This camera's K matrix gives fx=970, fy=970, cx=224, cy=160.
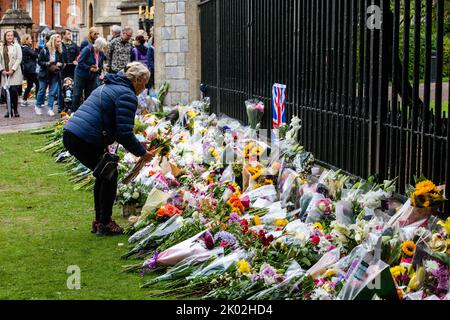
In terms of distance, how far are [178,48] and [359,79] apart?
11628 millimetres

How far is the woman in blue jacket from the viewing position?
877 centimetres

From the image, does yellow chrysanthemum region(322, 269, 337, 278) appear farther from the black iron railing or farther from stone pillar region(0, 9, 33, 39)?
stone pillar region(0, 9, 33, 39)

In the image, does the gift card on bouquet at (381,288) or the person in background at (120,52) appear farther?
the person in background at (120,52)

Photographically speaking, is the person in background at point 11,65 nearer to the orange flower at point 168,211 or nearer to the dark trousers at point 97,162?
the dark trousers at point 97,162

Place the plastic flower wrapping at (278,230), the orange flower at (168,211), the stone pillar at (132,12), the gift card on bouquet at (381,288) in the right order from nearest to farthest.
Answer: the gift card on bouquet at (381,288) → the plastic flower wrapping at (278,230) → the orange flower at (168,211) → the stone pillar at (132,12)

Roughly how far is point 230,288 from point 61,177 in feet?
22.7

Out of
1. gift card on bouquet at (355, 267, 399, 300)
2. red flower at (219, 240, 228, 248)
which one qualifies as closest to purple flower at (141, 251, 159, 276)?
red flower at (219, 240, 228, 248)

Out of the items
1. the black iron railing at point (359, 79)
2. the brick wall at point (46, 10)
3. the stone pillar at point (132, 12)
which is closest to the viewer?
the black iron railing at point (359, 79)

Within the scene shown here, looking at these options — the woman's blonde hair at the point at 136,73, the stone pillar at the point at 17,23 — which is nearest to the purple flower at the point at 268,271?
the woman's blonde hair at the point at 136,73

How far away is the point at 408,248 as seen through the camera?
19.7ft

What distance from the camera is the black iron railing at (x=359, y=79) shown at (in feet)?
21.9

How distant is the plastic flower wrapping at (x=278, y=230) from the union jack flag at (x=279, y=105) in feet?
1.34

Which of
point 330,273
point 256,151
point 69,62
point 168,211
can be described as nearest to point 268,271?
point 330,273

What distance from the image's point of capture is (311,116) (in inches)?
370
